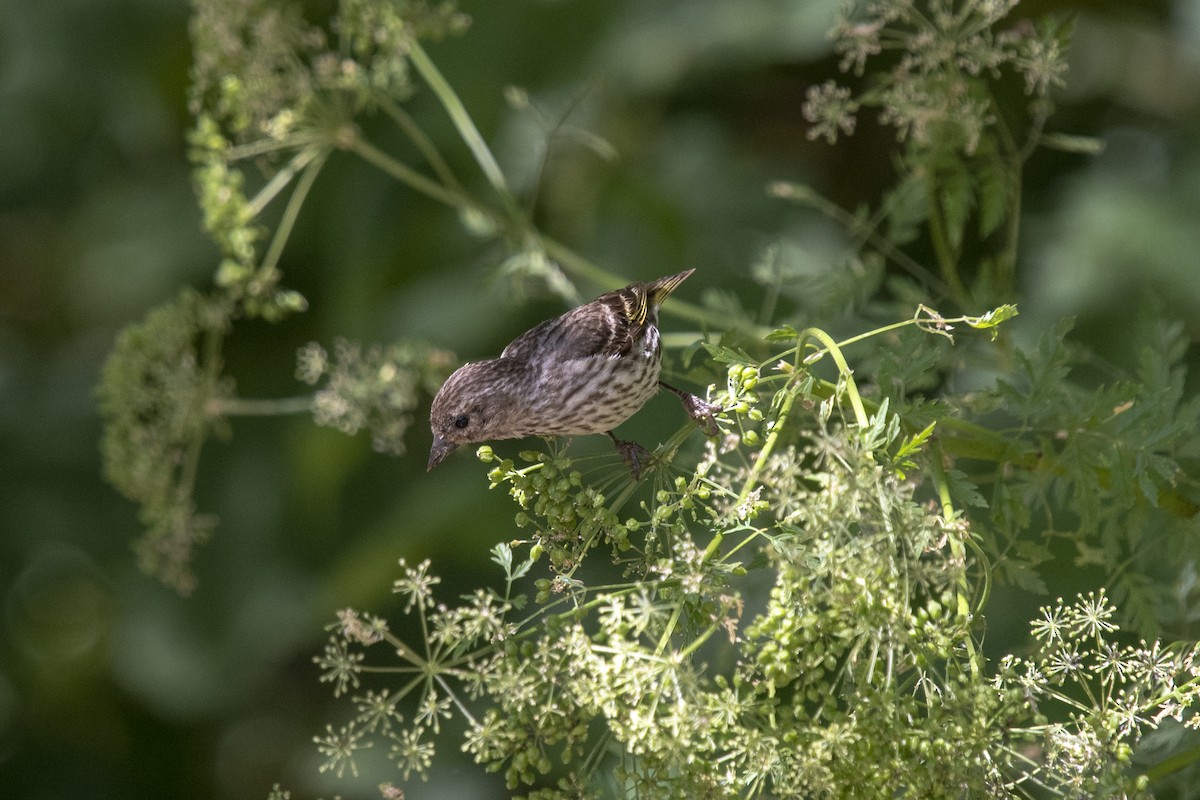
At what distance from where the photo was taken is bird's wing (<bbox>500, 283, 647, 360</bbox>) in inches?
111

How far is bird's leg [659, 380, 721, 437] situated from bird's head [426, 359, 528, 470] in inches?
14.4

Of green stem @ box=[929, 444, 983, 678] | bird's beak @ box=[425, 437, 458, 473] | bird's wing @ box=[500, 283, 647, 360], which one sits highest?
green stem @ box=[929, 444, 983, 678]

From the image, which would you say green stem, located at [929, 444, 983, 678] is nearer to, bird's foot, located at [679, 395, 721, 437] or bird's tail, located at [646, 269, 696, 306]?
bird's foot, located at [679, 395, 721, 437]

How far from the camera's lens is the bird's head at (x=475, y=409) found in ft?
9.14

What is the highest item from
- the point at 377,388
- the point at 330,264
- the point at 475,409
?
the point at 475,409

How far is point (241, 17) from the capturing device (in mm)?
3320

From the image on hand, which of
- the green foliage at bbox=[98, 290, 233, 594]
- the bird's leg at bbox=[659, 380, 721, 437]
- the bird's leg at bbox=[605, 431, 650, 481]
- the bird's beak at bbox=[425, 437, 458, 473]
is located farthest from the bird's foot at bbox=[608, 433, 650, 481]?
the green foliage at bbox=[98, 290, 233, 594]

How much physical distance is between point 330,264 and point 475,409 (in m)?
2.53

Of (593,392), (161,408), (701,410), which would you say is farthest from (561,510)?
(161,408)

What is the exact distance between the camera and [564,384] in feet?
9.04

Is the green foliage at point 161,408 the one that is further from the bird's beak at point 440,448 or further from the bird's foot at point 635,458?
the bird's foot at point 635,458

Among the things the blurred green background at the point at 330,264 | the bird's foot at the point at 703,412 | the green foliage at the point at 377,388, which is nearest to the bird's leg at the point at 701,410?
the bird's foot at the point at 703,412

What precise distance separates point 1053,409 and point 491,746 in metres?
1.20

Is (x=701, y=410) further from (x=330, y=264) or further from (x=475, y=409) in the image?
(x=330, y=264)
